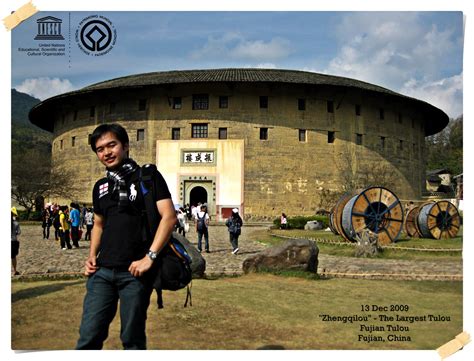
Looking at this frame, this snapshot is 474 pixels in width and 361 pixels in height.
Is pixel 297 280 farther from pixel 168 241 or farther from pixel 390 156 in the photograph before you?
pixel 390 156

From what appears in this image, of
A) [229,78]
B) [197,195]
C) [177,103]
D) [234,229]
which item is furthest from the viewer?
[197,195]

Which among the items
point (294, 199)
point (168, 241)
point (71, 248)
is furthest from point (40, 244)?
point (294, 199)

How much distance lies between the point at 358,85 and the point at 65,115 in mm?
17252

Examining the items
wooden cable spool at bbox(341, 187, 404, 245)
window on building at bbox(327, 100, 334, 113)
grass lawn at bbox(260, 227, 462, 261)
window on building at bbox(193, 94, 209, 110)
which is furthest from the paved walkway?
window on building at bbox(327, 100, 334, 113)

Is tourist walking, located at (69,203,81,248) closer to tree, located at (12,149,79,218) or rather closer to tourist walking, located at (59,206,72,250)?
tourist walking, located at (59,206,72,250)

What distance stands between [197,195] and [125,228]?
23.4m

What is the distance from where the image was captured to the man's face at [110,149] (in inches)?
122

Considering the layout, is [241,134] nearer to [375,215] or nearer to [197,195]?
[197,195]

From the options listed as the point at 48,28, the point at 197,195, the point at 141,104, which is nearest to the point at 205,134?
the point at 197,195

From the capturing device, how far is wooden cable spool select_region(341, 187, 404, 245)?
41.4 ft

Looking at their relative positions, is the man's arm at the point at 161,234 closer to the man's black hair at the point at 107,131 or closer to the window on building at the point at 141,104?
the man's black hair at the point at 107,131

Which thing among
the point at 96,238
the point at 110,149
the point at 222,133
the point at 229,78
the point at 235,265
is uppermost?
the point at 229,78

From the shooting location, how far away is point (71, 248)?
11.7 m

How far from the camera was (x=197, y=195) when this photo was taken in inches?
1034
